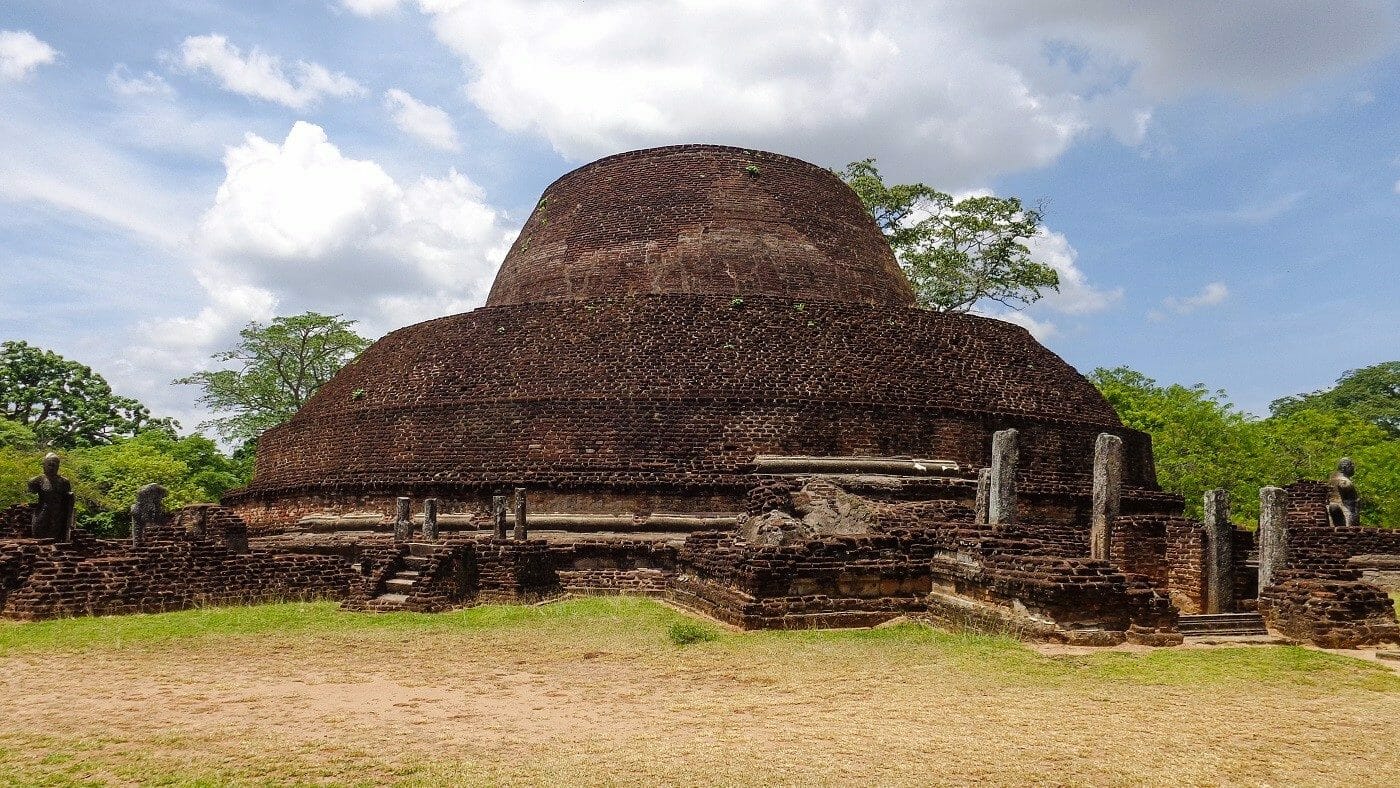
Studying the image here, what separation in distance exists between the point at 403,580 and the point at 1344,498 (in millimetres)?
12999

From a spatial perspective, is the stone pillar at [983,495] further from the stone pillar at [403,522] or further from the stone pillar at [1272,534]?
the stone pillar at [403,522]

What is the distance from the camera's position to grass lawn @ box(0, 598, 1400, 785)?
13.2ft

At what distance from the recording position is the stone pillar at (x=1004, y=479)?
923 cm

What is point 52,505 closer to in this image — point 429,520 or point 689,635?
point 429,520

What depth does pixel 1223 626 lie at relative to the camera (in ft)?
27.1

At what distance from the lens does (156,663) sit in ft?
23.2

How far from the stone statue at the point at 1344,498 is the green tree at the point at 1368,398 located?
30.2 m

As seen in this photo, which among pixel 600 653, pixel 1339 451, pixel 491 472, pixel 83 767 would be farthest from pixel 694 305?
pixel 1339 451

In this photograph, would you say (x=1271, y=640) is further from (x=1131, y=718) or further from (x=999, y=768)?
(x=999, y=768)

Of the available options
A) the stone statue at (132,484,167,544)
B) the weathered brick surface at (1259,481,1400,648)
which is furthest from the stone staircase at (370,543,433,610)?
the weathered brick surface at (1259,481,1400,648)

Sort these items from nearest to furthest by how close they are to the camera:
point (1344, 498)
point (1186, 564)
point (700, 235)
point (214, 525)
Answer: point (1186, 564) → point (1344, 498) → point (214, 525) → point (700, 235)

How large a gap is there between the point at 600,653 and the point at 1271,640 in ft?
17.8

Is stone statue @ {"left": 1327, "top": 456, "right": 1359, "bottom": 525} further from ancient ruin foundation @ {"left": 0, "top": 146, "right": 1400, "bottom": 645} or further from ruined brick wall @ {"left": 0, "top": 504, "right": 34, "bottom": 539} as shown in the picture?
ruined brick wall @ {"left": 0, "top": 504, "right": 34, "bottom": 539}

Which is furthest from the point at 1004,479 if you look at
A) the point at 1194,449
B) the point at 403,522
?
the point at 1194,449
